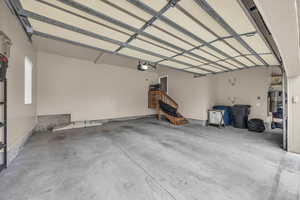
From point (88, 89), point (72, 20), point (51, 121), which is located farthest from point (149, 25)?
point (51, 121)

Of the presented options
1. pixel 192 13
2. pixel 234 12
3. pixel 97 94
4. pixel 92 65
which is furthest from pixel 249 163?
pixel 92 65

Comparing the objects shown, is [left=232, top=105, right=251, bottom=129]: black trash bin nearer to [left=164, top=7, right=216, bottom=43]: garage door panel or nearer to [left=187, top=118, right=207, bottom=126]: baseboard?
[left=187, top=118, right=207, bottom=126]: baseboard

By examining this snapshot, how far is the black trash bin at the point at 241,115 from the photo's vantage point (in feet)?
18.1

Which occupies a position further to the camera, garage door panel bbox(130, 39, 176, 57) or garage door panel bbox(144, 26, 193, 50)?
garage door panel bbox(130, 39, 176, 57)

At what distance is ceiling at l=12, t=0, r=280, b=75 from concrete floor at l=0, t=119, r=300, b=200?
2657mm

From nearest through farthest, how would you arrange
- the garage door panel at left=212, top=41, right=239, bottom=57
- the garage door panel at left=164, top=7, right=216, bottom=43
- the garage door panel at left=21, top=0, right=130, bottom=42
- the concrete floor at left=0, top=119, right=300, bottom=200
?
1. the concrete floor at left=0, top=119, right=300, bottom=200
2. the garage door panel at left=21, top=0, right=130, bottom=42
3. the garage door panel at left=164, top=7, right=216, bottom=43
4. the garage door panel at left=212, top=41, right=239, bottom=57

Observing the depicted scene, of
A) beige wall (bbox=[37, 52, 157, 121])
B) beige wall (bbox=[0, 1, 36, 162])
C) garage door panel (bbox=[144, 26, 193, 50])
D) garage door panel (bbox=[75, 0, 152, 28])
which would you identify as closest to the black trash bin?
garage door panel (bbox=[144, 26, 193, 50])

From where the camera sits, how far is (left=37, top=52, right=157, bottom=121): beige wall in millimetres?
5148

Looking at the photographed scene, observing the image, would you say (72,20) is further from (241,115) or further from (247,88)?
(247,88)

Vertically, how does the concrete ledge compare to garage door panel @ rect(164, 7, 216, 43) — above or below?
below

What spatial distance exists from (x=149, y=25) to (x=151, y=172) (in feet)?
8.99

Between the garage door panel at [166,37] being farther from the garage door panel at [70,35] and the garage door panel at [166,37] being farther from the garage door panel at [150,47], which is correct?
the garage door panel at [70,35]

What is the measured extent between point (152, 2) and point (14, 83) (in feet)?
11.0

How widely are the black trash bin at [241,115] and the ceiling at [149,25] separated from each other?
2.95m
